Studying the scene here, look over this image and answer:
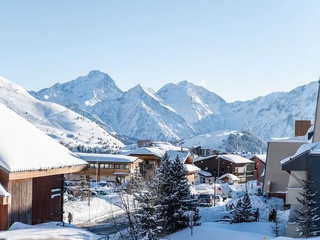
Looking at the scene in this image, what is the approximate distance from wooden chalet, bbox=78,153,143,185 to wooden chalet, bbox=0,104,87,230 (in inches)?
1956

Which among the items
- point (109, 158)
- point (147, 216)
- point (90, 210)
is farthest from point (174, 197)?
point (109, 158)

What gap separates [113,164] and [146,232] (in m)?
48.4

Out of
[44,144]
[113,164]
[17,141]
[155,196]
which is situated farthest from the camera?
[113,164]

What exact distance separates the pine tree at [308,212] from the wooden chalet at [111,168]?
1868 inches

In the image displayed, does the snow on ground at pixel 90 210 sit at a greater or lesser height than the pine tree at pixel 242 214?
lesser

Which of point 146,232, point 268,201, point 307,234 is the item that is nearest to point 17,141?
point 146,232

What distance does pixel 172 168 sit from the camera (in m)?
22.2

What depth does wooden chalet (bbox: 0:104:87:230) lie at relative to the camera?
10516mm

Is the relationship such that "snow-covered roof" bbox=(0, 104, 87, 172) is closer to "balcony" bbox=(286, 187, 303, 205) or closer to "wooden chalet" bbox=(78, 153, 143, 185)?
Answer: "balcony" bbox=(286, 187, 303, 205)

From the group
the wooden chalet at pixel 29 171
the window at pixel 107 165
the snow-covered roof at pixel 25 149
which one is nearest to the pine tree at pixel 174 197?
the wooden chalet at pixel 29 171

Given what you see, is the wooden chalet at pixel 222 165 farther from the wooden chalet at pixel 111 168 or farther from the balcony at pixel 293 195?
the balcony at pixel 293 195

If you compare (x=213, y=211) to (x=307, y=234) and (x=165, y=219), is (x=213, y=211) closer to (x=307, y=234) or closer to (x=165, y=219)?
(x=165, y=219)

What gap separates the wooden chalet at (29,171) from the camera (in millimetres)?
10516

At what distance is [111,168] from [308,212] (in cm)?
5052
